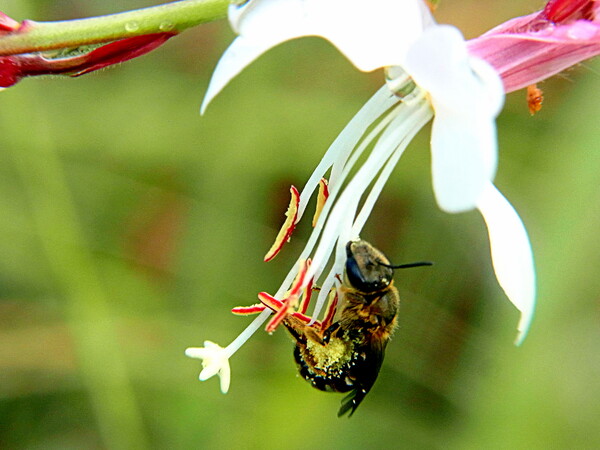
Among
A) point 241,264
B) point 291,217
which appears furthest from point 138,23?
point 241,264

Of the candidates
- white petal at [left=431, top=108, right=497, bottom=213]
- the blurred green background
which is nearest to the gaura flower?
white petal at [left=431, top=108, right=497, bottom=213]

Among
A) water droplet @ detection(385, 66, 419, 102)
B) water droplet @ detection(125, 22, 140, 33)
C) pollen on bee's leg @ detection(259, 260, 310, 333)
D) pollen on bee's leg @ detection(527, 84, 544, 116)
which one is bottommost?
pollen on bee's leg @ detection(259, 260, 310, 333)

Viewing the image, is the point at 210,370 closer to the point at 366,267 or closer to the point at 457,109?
the point at 366,267

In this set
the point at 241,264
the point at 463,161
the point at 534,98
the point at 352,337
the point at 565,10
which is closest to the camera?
the point at 463,161

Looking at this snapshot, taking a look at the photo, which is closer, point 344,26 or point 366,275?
point 344,26

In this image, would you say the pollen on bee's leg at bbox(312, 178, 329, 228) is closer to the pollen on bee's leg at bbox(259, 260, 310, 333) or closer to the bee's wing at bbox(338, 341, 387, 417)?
the pollen on bee's leg at bbox(259, 260, 310, 333)

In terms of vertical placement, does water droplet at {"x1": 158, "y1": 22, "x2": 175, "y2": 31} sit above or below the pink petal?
below

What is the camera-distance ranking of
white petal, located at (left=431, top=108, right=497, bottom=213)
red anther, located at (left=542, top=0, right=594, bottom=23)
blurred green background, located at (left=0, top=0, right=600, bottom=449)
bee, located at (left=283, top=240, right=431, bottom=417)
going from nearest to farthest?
white petal, located at (left=431, top=108, right=497, bottom=213) → red anther, located at (left=542, top=0, right=594, bottom=23) → bee, located at (left=283, top=240, right=431, bottom=417) → blurred green background, located at (left=0, top=0, right=600, bottom=449)

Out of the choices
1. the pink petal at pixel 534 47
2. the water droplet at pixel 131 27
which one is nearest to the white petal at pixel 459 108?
the pink petal at pixel 534 47
